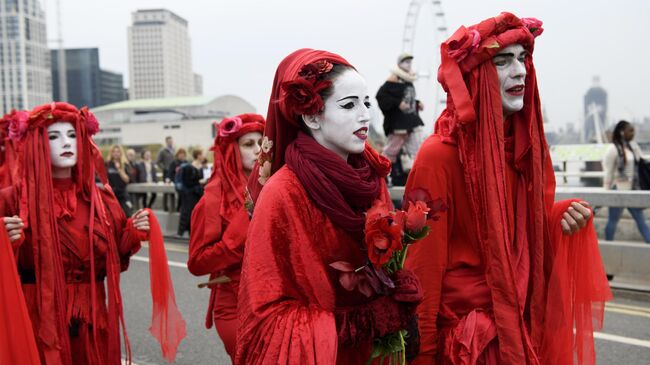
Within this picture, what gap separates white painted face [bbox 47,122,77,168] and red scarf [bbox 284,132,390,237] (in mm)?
2145

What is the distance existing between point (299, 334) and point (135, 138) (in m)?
109

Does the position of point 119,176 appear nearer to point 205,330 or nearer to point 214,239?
point 205,330

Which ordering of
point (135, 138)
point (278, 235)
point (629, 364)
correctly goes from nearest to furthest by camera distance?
point (278, 235)
point (629, 364)
point (135, 138)

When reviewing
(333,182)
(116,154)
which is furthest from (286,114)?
(116,154)

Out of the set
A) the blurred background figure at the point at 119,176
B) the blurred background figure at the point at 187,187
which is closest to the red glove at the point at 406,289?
the blurred background figure at the point at 187,187

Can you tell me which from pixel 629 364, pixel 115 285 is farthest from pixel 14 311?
pixel 629 364

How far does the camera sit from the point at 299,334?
85.8 inches

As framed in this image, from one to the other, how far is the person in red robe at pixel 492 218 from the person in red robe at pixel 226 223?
1556mm

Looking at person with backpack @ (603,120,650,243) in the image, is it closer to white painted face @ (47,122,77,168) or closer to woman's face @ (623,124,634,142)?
woman's face @ (623,124,634,142)

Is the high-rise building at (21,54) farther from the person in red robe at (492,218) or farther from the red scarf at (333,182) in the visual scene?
the red scarf at (333,182)

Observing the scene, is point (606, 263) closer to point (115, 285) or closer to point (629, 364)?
point (629, 364)

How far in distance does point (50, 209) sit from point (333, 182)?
88.4 inches

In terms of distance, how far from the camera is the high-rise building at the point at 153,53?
18038cm

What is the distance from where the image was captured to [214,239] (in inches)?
168
